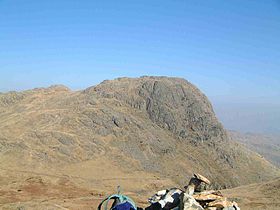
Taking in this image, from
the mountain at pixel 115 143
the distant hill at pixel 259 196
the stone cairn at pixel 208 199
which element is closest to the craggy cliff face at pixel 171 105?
the mountain at pixel 115 143

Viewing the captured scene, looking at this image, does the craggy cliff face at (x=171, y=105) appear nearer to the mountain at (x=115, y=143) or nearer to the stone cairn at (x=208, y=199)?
the mountain at (x=115, y=143)

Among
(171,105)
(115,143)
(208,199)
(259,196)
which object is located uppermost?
(208,199)

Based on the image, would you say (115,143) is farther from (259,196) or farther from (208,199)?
(208,199)

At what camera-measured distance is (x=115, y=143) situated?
55531 mm

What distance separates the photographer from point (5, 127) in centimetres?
5556

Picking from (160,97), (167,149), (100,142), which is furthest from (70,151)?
(160,97)

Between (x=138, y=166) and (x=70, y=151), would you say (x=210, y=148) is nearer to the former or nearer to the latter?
(x=138, y=166)

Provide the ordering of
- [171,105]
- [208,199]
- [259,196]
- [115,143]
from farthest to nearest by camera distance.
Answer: [171,105], [115,143], [259,196], [208,199]

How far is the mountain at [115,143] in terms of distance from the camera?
44406 millimetres

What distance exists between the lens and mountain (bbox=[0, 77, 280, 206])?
44406mm

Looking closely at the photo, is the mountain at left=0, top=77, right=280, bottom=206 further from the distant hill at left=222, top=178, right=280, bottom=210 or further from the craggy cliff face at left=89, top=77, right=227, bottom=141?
the distant hill at left=222, top=178, right=280, bottom=210

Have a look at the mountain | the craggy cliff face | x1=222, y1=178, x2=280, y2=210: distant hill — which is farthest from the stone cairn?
the craggy cliff face

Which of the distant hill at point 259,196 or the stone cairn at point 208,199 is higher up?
the stone cairn at point 208,199

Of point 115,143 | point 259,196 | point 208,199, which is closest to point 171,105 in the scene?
point 115,143
